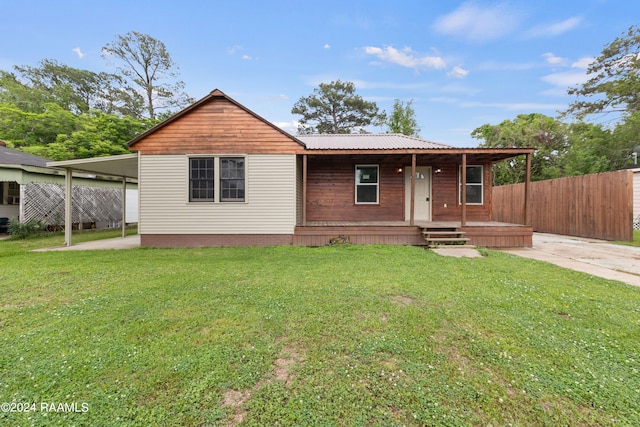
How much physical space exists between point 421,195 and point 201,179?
763cm

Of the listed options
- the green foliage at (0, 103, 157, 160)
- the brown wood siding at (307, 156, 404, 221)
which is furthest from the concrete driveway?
the green foliage at (0, 103, 157, 160)

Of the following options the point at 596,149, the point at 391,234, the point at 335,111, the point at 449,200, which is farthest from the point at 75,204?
the point at 596,149

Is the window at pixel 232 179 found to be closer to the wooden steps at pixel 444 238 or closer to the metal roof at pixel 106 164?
the metal roof at pixel 106 164

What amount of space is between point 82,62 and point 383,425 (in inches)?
1215

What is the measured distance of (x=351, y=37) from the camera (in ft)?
49.9

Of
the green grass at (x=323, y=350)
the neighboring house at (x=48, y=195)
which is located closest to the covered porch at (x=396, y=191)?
the green grass at (x=323, y=350)

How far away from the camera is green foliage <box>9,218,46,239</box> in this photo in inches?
382

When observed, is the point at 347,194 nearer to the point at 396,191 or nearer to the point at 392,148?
the point at 396,191

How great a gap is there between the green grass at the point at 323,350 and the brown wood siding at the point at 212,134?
4.60 meters

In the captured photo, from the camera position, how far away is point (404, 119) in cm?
2264

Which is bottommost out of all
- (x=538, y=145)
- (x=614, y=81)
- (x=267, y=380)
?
(x=267, y=380)

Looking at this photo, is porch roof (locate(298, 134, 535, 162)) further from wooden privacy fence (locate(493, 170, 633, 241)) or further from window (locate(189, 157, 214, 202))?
window (locate(189, 157, 214, 202))

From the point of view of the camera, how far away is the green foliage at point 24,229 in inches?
382

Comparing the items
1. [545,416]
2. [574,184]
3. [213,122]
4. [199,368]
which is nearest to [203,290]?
[199,368]
